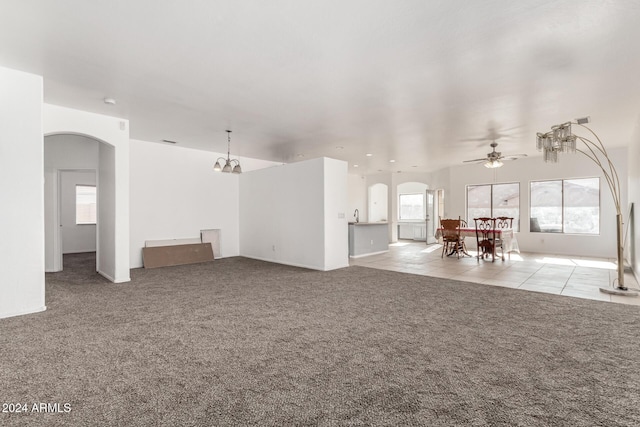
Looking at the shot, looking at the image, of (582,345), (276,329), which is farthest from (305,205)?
(582,345)

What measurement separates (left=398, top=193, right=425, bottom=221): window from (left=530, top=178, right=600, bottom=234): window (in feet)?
15.4

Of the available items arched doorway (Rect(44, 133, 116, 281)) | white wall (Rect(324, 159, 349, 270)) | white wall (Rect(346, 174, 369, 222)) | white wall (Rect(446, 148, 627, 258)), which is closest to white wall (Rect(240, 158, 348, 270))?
white wall (Rect(324, 159, 349, 270))

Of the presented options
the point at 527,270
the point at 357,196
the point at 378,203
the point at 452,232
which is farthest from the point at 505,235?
the point at 378,203

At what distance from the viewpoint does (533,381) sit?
2146 millimetres

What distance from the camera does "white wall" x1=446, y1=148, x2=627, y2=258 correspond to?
Result: 8.01m

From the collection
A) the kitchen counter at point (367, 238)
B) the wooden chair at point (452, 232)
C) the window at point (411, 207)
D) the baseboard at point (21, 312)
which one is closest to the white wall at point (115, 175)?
the baseboard at point (21, 312)

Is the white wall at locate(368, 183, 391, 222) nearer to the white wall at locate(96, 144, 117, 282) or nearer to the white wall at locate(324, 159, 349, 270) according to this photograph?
the white wall at locate(324, 159, 349, 270)

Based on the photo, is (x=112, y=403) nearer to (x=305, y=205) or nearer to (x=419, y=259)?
(x=305, y=205)

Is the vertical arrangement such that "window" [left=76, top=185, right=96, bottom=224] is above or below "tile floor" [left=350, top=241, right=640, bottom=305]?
above

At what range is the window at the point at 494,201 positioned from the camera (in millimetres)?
9703

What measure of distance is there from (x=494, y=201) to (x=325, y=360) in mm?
9705

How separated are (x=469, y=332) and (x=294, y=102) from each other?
3764 mm

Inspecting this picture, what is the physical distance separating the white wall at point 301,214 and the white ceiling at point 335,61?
126cm

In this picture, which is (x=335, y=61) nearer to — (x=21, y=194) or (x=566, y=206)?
(x=21, y=194)
